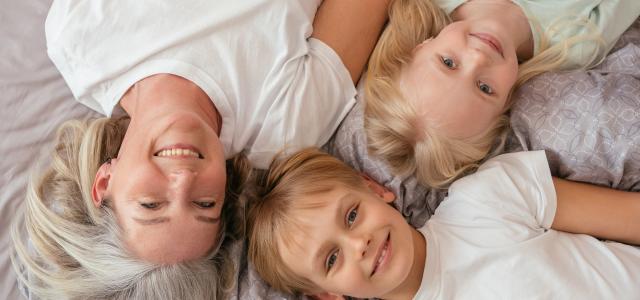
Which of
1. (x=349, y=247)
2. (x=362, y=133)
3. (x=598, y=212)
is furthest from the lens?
(x=362, y=133)

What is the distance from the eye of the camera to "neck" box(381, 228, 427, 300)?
1.27 m

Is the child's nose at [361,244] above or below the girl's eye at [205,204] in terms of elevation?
below

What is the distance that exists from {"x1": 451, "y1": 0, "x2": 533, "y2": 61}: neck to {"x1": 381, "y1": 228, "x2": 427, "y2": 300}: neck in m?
0.55

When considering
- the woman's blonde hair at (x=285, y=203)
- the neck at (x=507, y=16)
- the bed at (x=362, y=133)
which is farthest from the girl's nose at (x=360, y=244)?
the neck at (x=507, y=16)

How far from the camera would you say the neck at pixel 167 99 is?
1.18 meters

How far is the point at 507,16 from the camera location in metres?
1.42

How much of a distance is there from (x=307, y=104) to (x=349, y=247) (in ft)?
1.17

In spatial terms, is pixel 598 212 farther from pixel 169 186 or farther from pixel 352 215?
pixel 169 186

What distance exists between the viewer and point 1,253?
1265 millimetres

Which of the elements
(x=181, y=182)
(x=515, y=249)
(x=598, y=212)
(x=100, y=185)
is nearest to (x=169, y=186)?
(x=181, y=182)

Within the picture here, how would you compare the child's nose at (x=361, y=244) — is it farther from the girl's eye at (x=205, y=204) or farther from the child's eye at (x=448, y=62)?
the child's eye at (x=448, y=62)

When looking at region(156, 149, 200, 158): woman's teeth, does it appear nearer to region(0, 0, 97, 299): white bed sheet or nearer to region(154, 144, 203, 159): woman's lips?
region(154, 144, 203, 159): woman's lips

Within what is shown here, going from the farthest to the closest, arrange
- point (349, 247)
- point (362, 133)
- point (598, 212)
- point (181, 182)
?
point (362, 133), point (598, 212), point (349, 247), point (181, 182)

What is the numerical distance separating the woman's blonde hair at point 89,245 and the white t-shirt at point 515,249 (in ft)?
1.50
